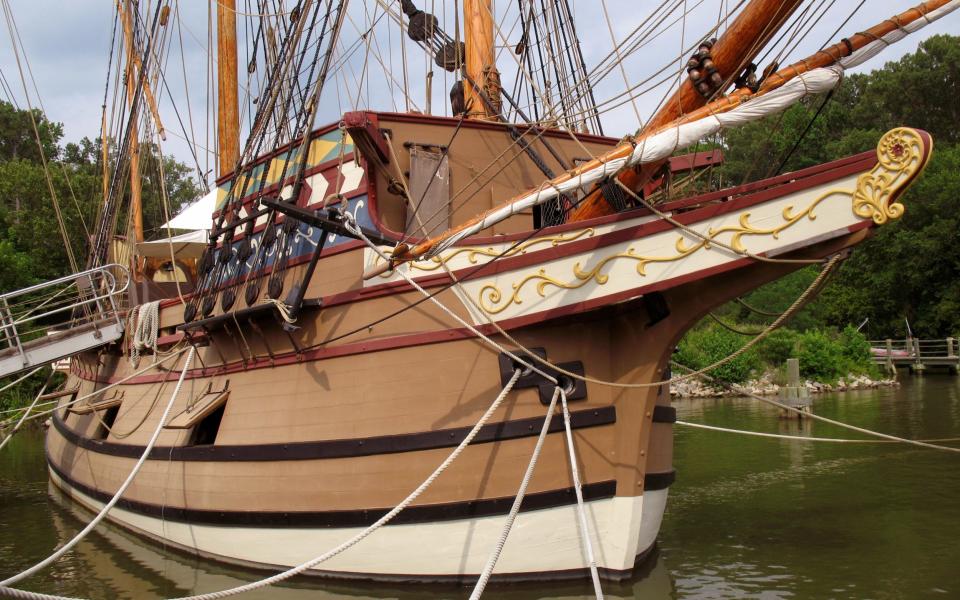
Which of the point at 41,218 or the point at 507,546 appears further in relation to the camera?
the point at 41,218

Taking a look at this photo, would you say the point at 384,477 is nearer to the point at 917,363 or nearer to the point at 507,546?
the point at 507,546

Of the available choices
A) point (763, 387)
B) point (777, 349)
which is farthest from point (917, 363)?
point (763, 387)

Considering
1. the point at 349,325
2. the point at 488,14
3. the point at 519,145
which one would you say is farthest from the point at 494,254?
the point at 488,14

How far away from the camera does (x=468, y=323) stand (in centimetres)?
604

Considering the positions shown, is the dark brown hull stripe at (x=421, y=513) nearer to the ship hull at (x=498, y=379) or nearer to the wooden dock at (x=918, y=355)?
the ship hull at (x=498, y=379)

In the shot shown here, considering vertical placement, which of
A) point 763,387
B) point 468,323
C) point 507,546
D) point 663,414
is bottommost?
point 507,546

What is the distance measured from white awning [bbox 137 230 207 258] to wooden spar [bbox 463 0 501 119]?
4.57m

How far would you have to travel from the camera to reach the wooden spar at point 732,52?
5125 millimetres

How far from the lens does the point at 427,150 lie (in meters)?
6.98

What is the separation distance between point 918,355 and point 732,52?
93.2 ft

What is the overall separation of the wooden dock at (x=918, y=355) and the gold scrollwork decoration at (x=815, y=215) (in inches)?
1006

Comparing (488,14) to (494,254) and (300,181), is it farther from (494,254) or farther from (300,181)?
(494,254)

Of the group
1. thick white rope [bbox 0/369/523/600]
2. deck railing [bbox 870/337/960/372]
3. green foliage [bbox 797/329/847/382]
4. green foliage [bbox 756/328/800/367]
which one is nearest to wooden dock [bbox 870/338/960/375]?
deck railing [bbox 870/337/960/372]

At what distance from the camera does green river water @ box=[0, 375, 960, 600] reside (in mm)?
6109
